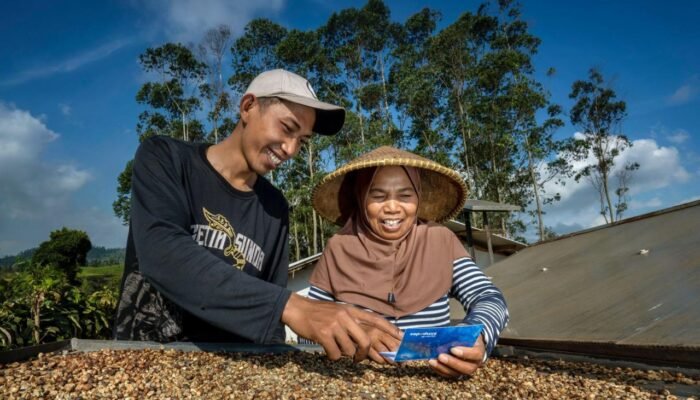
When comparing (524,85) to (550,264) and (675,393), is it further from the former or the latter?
(675,393)

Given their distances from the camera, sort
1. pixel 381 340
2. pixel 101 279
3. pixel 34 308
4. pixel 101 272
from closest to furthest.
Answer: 1. pixel 381 340
2. pixel 34 308
3. pixel 101 279
4. pixel 101 272

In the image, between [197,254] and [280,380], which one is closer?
[197,254]

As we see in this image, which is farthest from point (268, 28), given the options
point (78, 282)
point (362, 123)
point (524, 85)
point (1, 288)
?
point (1, 288)

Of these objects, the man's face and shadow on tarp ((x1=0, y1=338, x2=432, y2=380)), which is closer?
shadow on tarp ((x1=0, y1=338, x2=432, y2=380))

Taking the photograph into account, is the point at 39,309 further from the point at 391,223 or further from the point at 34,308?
the point at 391,223

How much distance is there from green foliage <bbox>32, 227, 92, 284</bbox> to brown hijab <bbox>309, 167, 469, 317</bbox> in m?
18.5

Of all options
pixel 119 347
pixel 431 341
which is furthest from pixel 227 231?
pixel 431 341

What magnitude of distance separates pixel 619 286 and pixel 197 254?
10.2 ft

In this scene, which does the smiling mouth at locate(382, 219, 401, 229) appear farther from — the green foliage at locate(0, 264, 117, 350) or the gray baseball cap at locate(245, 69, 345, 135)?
the green foliage at locate(0, 264, 117, 350)

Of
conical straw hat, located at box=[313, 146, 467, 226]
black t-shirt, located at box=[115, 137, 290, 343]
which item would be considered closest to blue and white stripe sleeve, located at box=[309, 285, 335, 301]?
black t-shirt, located at box=[115, 137, 290, 343]

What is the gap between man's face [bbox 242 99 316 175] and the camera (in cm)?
195

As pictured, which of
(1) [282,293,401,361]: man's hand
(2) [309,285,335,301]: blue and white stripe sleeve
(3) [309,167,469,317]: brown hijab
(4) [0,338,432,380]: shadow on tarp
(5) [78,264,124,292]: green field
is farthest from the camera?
(5) [78,264,124,292]: green field

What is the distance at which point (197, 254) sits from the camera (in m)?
1.27

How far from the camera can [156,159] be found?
1763mm
